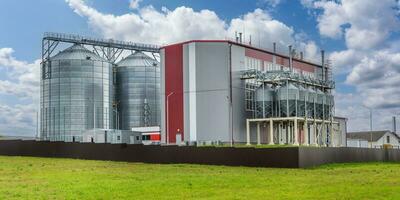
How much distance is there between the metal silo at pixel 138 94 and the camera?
9950cm

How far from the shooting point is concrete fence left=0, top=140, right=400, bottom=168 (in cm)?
4094

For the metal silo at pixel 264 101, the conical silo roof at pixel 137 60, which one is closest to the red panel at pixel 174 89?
the metal silo at pixel 264 101

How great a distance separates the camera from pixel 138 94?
99500 mm

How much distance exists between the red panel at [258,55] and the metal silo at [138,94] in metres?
21.0

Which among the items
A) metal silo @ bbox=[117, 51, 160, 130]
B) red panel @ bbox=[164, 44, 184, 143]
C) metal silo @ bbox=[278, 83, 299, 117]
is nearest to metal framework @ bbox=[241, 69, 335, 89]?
metal silo @ bbox=[278, 83, 299, 117]

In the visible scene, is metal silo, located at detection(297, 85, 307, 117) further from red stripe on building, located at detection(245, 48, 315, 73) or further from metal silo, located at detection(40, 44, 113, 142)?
metal silo, located at detection(40, 44, 113, 142)

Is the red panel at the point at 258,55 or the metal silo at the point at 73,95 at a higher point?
the red panel at the point at 258,55

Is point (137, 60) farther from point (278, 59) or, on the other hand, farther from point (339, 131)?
point (339, 131)

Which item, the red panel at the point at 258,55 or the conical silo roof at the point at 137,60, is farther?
the conical silo roof at the point at 137,60

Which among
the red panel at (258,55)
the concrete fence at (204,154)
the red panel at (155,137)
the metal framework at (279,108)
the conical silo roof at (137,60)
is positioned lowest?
the concrete fence at (204,154)

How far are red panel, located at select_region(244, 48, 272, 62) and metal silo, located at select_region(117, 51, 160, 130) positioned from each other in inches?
829

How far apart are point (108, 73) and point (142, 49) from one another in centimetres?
1413

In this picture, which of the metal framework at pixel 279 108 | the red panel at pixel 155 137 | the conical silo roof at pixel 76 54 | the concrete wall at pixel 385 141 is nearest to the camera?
the metal framework at pixel 279 108

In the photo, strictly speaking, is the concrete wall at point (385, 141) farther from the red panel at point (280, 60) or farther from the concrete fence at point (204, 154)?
the concrete fence at point (204, 154)
